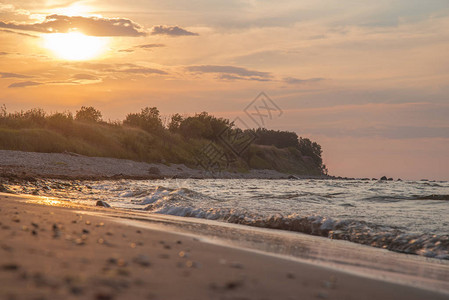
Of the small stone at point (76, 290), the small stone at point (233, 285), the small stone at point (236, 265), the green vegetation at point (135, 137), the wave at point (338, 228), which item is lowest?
the wave at point (338, 228)

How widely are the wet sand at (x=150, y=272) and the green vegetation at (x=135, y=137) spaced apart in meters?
30.0

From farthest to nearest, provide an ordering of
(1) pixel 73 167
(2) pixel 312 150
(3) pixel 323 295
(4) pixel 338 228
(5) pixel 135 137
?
(2) pixel 312 150 < (5) pixel 135 137 < (1) pixel 73 167 < (4) pixel 338 228 < (3) pixel 323 295

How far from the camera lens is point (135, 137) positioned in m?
45.1

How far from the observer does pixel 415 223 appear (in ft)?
29.6

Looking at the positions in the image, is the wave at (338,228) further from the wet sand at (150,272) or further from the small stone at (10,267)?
the small stone at (10,267)

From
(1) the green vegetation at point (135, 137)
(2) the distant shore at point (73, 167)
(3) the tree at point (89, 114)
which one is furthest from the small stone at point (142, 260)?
(3) the tree at point (89, 114)

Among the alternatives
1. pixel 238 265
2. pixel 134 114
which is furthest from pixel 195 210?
pixel 134 114

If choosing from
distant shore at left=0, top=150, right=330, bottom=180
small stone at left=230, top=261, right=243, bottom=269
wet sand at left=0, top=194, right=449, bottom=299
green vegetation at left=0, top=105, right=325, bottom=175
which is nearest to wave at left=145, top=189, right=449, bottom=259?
wet sand at left=0, top=194, right=449, bottom=299

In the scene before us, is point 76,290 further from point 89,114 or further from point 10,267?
point 89,114

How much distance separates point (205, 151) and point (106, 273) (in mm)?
52622

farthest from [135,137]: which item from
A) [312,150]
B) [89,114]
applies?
[312,150]

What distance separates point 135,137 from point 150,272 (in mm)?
42871

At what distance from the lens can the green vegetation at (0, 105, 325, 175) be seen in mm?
34344

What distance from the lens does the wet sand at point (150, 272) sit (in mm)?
2504
